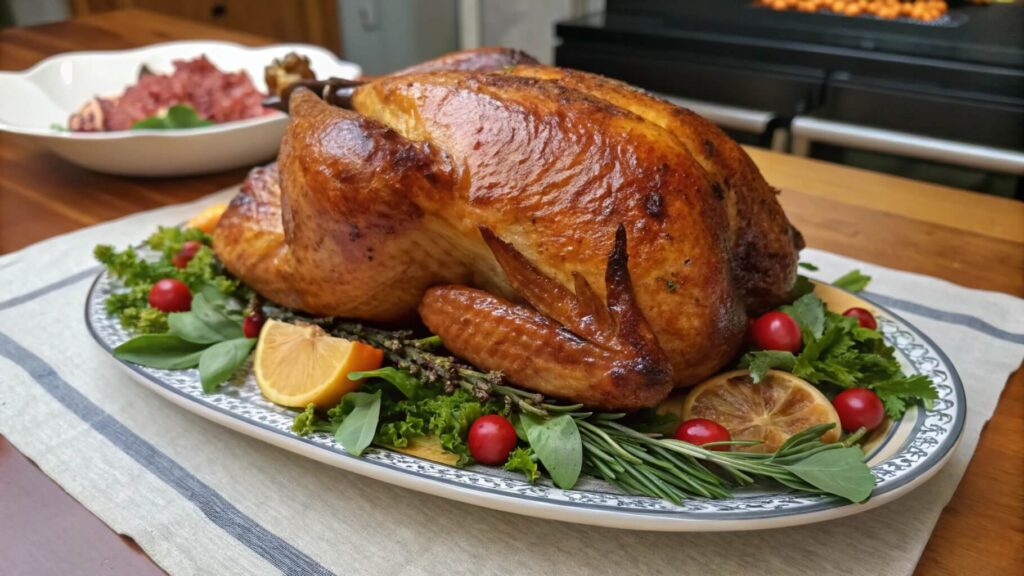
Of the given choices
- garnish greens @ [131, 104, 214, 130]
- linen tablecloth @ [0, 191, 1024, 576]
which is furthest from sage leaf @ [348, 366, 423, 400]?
garnish greens @ [131, 104, 214, 130]

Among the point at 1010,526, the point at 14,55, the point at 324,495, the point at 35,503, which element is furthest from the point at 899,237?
the point at 14,55

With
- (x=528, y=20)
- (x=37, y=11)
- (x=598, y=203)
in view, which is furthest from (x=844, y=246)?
(x=37, y=11)

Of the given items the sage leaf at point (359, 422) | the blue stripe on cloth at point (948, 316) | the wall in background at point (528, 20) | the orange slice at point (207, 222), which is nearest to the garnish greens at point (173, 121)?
the orange slice at point (207, 222)

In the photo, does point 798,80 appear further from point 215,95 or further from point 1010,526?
point 1010,526

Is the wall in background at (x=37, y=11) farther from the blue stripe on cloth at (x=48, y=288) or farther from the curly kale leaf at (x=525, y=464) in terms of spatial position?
the curly kale leaf at (x=525, y=464)

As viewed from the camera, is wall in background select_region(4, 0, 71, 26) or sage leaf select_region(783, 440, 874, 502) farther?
wall in background select_region(4, 0, 71, 26)

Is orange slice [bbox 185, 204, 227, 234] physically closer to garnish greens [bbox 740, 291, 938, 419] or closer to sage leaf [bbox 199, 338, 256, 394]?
sage leaf [bbox 199, 338, 256, 394]

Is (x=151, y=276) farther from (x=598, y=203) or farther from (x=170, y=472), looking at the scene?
(x=598, y=203)
